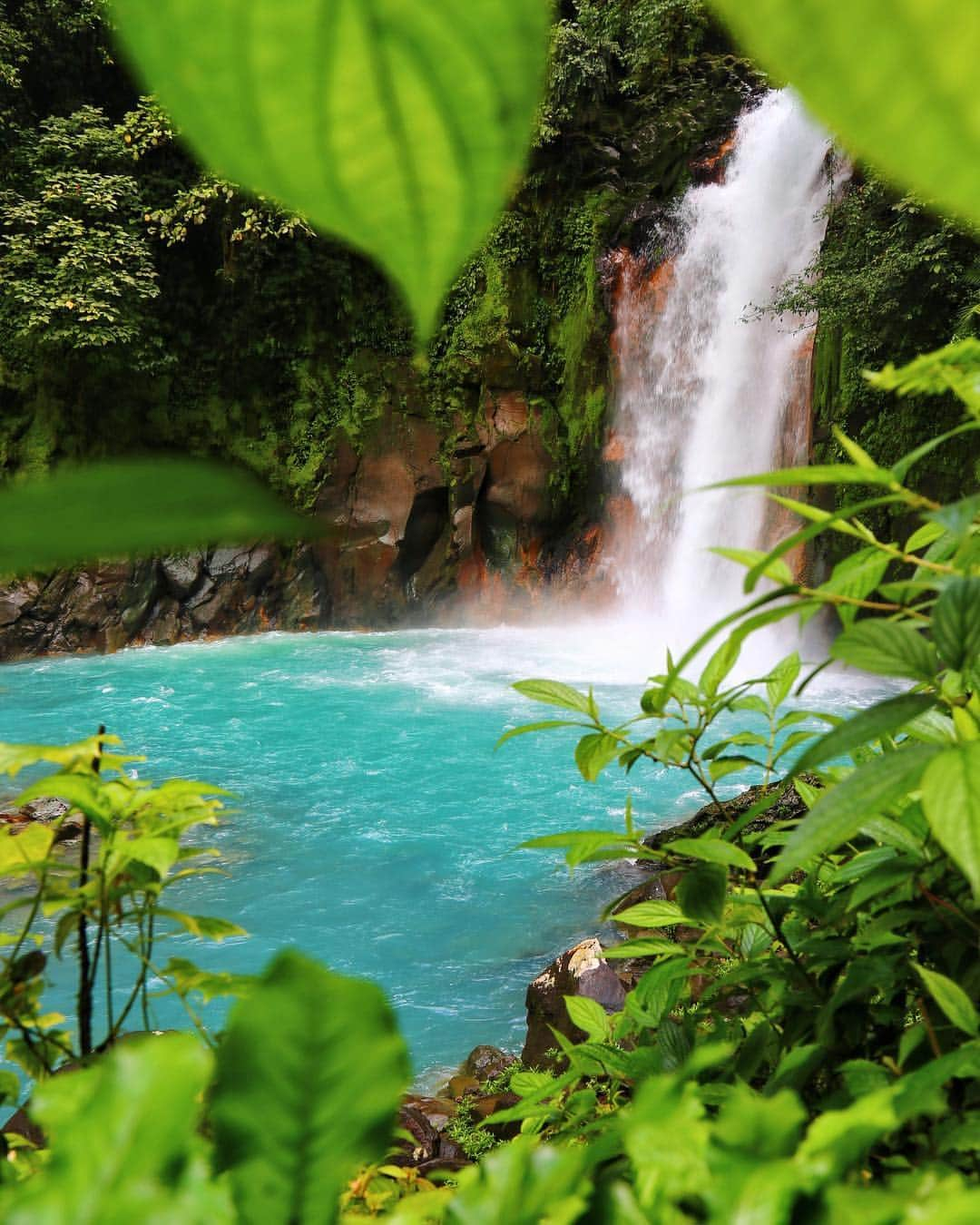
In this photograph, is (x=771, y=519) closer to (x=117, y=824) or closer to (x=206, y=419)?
(x=206, y=419)

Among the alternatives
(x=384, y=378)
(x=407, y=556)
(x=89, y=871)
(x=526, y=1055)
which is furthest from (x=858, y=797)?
(x=384, y=378)

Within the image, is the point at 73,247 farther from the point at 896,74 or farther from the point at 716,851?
the point at 896,74

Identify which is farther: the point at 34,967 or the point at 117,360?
the point at 117,360

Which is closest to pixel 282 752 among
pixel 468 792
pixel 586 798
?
pixel 468 792

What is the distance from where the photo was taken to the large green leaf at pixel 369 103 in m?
0.16

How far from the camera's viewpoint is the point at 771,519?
343 inches

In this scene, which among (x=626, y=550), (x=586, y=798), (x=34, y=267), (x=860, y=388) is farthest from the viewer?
(x=626, y=550)

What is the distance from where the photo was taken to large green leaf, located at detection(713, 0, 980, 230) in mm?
135

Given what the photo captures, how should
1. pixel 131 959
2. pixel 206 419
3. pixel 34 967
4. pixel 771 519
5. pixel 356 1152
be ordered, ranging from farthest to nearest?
pixel 206 419 < pixel 771 519 < pixel 131 959 < pixel 34 967 < pixel 356 1152

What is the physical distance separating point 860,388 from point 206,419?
309 inches

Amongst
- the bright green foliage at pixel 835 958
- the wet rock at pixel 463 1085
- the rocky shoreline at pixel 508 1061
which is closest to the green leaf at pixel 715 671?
the bright green foliage at pixel 835 958

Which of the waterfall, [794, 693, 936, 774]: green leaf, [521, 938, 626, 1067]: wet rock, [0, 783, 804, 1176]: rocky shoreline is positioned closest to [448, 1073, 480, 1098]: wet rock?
[0, 783, 804, 1176]: rocky shoreline

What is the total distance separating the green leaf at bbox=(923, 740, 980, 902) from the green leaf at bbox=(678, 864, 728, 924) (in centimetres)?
32

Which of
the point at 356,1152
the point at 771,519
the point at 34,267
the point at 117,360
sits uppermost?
the point at 34,267
